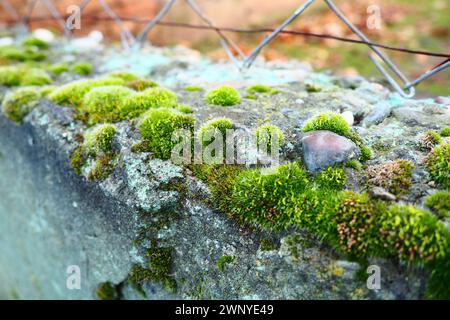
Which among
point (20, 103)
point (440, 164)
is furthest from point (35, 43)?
point (440, 164)

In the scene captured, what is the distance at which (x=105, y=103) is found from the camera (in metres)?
3.18

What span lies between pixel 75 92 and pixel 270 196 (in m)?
2.08

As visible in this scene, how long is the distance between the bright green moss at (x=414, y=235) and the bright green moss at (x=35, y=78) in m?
3.44

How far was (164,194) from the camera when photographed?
2510 millimetres

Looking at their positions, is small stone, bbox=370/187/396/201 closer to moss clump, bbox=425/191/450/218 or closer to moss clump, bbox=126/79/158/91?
moss clump, bbox=425/191/450/218

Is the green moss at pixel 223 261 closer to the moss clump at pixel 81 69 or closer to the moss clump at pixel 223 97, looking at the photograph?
Result: the moss clump at pixel 223 97

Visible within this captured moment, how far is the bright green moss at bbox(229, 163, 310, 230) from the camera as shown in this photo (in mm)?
2211

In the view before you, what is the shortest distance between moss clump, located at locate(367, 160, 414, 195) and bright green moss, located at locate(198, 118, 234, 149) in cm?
92

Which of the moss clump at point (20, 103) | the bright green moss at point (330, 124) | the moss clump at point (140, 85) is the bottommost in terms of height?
the bright green moss at point (330, 124)

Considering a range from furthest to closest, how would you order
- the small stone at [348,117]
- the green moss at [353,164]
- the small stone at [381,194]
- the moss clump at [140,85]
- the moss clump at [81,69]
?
the moss clump at [81,69], the moss clump at [140,85], the small stone at [348,117], the green moss at [353,164], the small stone at [381,194]

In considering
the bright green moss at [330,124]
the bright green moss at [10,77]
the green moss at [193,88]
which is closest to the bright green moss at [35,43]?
the bright green moss at [10,77]

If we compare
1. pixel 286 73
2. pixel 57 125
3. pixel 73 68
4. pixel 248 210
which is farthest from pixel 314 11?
pixel 248 210

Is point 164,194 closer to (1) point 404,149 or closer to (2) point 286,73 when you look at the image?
(1) point 404,149

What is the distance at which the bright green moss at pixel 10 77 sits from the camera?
4035mm
